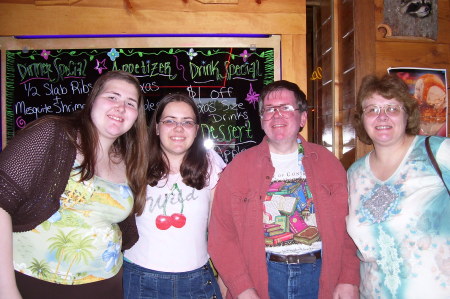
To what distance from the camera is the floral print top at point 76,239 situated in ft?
4.48

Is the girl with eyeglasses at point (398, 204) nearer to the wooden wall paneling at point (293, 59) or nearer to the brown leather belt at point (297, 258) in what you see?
the brown leather belt at point (297, 258)

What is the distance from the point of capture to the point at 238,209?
1950 mm

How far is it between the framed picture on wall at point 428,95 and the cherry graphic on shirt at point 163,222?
2391 millimetres

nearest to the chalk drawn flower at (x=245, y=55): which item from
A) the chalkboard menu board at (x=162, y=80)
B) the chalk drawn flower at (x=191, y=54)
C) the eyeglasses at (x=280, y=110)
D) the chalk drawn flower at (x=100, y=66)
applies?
the chalkboard menu board at (x=162, y=80)

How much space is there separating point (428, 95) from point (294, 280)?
217cm

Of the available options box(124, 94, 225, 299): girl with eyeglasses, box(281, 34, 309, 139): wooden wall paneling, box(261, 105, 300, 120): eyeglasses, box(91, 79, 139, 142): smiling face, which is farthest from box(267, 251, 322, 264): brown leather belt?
box(281, 34, 309, 139): wooden wall paneling

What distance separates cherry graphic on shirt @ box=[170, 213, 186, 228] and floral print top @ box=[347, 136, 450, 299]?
987 millimetres

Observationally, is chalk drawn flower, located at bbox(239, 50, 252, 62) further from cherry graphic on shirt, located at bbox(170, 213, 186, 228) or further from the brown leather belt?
the brown leather belt

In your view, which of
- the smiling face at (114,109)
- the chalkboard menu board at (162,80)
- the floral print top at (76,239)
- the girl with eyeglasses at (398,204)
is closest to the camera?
the floral print top at (76,239)

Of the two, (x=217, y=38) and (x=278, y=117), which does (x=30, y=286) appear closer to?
(x=278, y=117)

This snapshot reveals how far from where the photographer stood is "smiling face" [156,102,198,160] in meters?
1.91

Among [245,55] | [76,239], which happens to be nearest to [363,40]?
[245,55]

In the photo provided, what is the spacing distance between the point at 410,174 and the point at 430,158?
12 cm

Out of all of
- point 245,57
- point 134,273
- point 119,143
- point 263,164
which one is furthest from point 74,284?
point 245,57
